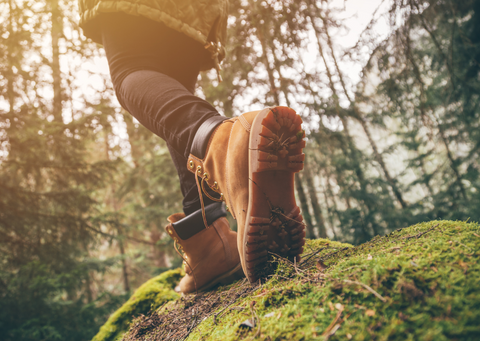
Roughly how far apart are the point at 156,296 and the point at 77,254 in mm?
5714

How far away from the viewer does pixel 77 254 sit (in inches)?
266

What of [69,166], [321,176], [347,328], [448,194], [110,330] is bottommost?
[448,194]

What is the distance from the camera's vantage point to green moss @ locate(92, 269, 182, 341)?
2098 millimetres

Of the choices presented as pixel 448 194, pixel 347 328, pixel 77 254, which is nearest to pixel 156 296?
pixel 347 328

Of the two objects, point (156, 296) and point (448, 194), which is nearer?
point (156, 296)

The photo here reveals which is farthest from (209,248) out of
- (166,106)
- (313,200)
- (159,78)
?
(313,200)

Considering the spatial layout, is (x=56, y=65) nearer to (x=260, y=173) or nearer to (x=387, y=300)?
(x=260, y=173)

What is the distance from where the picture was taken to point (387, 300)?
59cm

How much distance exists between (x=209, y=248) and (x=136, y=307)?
4.20 feet

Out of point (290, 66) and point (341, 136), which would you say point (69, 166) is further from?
point (341, 136)

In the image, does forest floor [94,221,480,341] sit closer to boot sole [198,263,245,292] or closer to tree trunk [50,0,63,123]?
boot sole [198,263,245,292]

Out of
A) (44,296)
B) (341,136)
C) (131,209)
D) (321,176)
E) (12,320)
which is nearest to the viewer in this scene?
(12,320)

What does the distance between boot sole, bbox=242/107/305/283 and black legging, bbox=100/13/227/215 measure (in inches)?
12.6

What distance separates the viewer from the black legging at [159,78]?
120 centimetres
